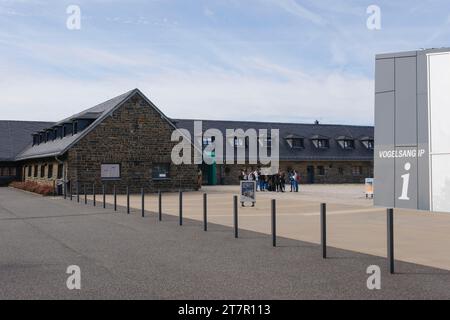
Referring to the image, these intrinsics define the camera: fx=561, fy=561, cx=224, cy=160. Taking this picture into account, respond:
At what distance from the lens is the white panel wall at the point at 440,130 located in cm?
1917

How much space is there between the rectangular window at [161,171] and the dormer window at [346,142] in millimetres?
29760

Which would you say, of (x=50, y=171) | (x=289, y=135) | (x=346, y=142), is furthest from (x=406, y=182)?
(x=346, y=142)

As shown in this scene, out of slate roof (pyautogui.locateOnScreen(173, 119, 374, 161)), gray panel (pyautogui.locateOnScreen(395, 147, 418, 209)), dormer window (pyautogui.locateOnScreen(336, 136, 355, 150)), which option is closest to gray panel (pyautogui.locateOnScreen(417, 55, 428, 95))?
gray panel (pyautogui.locateOnScreen(395, 147, 418, 209))

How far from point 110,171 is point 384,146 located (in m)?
19.0

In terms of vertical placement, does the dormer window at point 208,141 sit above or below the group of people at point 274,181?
above

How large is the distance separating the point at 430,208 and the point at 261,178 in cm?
2074

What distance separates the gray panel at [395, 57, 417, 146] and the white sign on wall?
1941 centimetres

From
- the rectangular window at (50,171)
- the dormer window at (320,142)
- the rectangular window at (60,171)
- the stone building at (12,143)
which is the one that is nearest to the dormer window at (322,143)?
the dormer window at (320,142)

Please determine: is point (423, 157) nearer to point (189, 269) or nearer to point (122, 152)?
point (189, 269)

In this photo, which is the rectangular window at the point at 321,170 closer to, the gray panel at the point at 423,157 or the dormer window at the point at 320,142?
the dormer window at the point at 320,142

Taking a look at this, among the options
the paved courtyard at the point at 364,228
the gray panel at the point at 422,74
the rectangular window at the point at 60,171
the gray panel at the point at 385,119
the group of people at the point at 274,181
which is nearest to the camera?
the paved courtyard at the point at 364,228

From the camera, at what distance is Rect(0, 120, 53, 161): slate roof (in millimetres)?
51359
